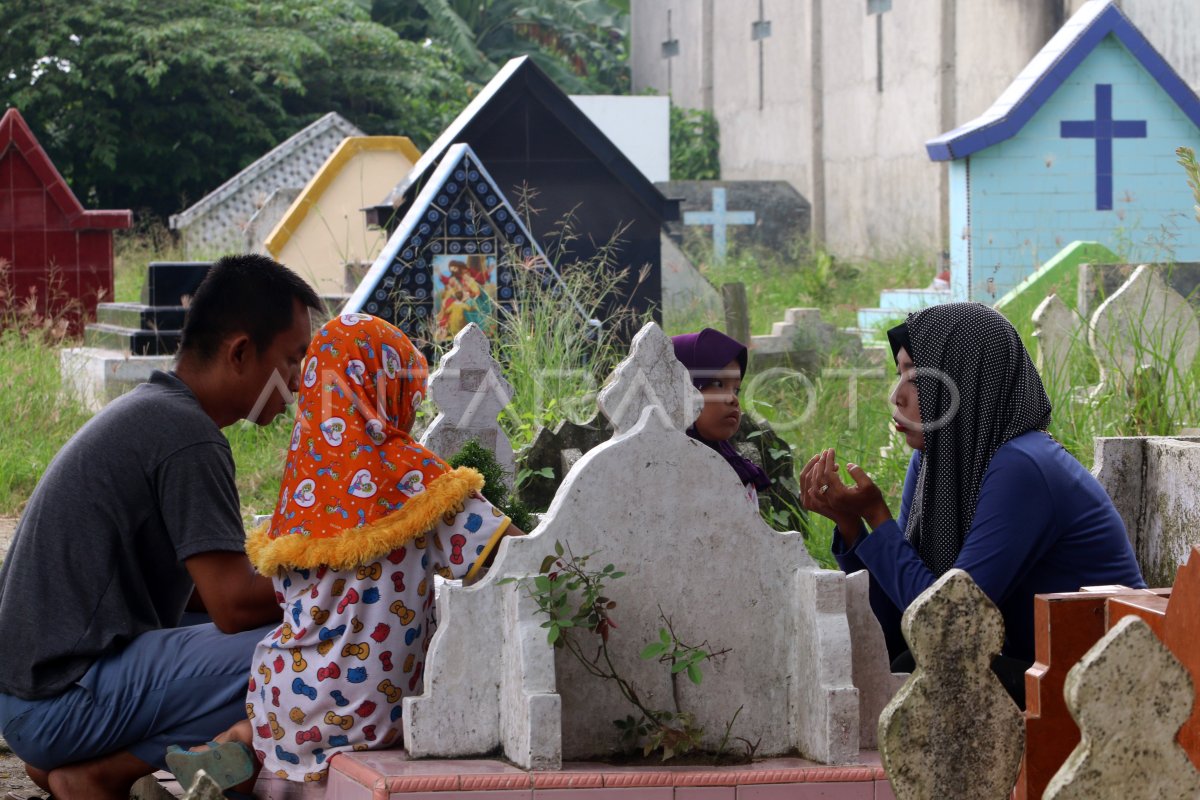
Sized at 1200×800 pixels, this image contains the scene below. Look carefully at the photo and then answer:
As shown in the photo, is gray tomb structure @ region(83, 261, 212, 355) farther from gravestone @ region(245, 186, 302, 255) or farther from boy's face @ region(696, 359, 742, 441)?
gravestone @ region(245, 186, 302, 255)

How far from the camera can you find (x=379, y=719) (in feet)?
9.91

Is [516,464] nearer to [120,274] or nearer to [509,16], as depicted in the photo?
[120,274]

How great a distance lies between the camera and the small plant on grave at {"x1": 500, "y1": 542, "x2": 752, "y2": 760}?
287cm

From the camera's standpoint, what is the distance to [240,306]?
331cm

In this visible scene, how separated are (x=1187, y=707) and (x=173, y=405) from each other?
2179 millimetres

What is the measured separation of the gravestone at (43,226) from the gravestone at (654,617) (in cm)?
1087

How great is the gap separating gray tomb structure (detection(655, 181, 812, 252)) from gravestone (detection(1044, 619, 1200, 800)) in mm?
16013

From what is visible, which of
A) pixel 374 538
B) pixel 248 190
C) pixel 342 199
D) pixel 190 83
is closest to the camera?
pixel 374 538

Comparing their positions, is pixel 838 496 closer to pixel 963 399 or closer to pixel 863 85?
pixel 963 399

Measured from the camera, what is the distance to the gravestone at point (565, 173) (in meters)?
9.36

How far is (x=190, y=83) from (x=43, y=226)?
1185 cm

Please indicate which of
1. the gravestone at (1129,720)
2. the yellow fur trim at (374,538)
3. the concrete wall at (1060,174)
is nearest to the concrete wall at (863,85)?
the concrete wall at (1060,174)

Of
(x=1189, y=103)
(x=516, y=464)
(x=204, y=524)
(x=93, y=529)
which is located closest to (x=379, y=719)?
(x=204, y=524)

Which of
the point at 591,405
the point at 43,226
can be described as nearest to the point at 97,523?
the point at 591,405
